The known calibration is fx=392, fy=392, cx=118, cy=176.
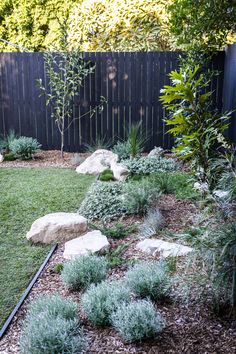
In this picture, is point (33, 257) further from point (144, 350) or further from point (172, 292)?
point (144, 350)

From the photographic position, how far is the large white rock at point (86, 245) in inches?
126

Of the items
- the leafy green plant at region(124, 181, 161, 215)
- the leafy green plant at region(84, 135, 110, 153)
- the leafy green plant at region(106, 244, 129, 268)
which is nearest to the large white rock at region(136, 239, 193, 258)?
the leafy green plant at region(106, 244, 129, 268)

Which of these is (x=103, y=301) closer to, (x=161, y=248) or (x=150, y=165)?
(x=161, y=248)

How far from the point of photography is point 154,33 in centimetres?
775

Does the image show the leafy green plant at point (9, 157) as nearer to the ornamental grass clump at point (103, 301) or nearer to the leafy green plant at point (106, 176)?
the leafy green plant at point (106, 176)

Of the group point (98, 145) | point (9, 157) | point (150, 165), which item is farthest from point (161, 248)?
point (9, 157)

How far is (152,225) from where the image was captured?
Result: 12.0 feet

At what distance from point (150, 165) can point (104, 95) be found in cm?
216

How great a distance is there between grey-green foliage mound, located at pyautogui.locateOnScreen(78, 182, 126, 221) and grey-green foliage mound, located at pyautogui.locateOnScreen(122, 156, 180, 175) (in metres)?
0.88

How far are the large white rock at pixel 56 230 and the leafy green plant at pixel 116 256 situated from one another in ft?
1.53

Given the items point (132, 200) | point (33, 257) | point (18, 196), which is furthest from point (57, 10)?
point (33, 257)

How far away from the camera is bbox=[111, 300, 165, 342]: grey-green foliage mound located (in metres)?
2.07

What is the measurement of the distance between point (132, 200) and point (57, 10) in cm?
942

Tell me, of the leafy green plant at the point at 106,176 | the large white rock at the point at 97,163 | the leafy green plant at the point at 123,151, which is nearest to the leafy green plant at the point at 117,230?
the leafy green plant at the point at 106,176
